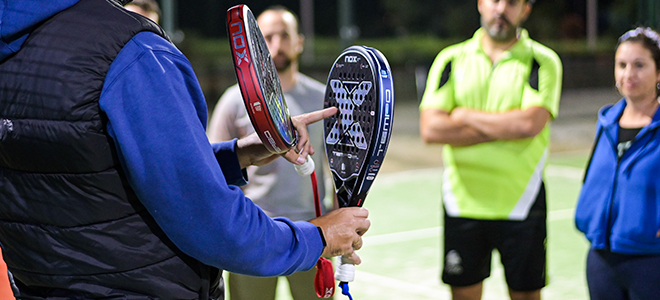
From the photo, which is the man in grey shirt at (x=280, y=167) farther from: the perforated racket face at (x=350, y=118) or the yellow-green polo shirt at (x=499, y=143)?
the perforated racket face at (x=350, y=118)

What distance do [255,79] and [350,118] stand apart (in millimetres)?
473

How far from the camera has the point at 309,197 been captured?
12.4ft

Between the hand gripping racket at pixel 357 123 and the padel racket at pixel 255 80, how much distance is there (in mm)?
222

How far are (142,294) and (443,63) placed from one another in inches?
104

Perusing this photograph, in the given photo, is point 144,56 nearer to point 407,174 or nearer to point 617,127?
point 617,127

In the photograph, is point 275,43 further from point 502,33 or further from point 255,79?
point 255,79

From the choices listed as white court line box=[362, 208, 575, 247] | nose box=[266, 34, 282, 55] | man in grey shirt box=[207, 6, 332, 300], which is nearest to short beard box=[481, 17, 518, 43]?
man in grey shirt box=[207, 6, 332, 300]

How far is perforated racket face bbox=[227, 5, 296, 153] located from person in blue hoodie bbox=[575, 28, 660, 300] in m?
1.87

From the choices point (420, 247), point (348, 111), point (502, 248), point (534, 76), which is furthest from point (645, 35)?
point (420, 247)

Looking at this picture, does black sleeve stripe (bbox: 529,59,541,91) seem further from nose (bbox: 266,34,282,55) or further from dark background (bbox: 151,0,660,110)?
dark background (bbox: 151,0,660,110)

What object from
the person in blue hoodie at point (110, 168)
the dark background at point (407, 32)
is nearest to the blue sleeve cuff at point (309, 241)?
the person in blue hoodie at point (110, 168)

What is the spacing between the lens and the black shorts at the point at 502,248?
3.65 m

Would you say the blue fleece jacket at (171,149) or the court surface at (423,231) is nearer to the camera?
the blue fleece jacket at (171,149)

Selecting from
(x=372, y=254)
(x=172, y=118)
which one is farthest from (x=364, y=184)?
(x=372, y=254)
